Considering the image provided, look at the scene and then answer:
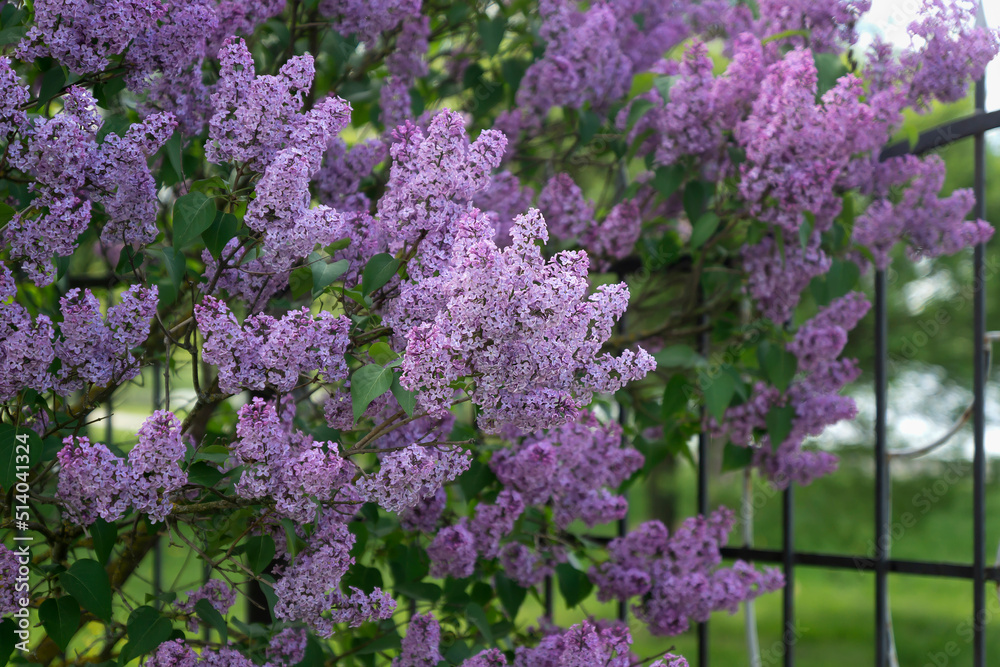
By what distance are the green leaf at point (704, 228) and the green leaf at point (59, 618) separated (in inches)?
66.7

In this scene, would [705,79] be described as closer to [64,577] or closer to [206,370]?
[206,370]

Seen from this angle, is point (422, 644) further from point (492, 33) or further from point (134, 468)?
point (492, 33)

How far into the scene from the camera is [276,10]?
205cm

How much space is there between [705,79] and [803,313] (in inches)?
29.5

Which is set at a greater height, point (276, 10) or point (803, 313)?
point (276, 10)

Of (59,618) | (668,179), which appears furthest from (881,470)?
(59,618)

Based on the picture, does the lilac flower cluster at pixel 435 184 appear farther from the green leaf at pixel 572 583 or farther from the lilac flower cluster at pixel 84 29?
the green leaf at pixel 572 583

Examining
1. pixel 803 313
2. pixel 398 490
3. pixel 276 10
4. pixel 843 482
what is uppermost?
pixel 843 482

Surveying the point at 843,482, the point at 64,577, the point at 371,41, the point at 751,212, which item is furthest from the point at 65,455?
the point at 843,482

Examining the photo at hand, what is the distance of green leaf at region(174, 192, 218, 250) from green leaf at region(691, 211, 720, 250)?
4.36ft

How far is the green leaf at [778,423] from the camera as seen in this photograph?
93.1 inches

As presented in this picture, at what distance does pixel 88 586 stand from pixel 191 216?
691 mm

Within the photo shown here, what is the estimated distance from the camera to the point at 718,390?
225 cm

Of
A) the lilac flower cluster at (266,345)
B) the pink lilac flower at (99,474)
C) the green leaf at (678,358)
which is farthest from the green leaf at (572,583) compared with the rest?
the pink lilac flower at (99,474)
